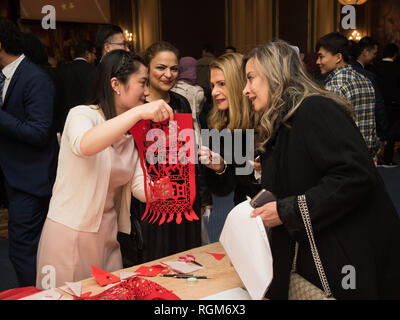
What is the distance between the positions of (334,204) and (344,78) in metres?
2.80

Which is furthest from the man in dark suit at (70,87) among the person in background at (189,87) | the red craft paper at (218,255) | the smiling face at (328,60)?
the red craft paper at (218,255)

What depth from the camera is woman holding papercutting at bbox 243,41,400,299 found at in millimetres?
1353

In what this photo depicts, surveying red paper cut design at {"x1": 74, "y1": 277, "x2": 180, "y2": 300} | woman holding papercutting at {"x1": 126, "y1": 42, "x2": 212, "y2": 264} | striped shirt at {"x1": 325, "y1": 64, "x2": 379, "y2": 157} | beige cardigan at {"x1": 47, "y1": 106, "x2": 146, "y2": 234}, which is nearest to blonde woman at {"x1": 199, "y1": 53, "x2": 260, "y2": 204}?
woman holding papercutting at {"x1": 126, "y1": 42, "x2": 212, "y2": 264}

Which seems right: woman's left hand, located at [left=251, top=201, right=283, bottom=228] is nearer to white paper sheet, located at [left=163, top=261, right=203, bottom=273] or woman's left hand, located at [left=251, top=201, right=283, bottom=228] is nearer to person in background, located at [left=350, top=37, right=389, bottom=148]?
white paper sheet, located at [left=163, top=261, right=203, bottom=273]

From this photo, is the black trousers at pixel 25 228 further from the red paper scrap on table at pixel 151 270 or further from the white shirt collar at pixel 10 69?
the red paper scrap on table at pixel 151 270

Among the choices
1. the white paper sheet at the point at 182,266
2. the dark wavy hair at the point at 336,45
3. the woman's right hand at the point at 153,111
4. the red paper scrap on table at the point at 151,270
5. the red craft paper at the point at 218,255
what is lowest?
the red craft paper at the point at 218,255

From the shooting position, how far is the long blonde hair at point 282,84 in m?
1.47

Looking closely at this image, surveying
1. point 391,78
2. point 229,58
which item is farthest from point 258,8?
point 229,58

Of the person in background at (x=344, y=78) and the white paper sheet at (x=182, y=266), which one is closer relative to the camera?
the white paper sheet at (x=182, y=266)

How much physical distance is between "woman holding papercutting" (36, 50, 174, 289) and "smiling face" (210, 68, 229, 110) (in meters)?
0.63

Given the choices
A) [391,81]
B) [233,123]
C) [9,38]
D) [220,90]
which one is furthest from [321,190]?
[391,81]

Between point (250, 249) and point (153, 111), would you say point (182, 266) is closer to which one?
point (250, 249)
